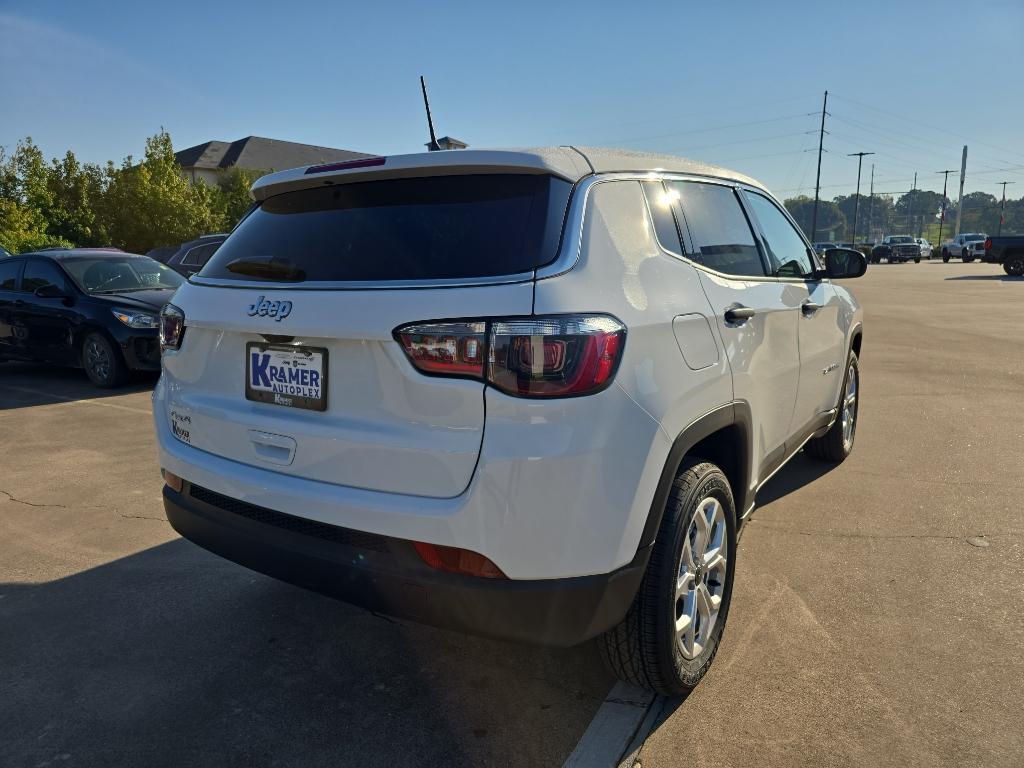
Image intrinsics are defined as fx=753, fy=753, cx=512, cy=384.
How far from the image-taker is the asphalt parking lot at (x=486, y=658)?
2.38 m

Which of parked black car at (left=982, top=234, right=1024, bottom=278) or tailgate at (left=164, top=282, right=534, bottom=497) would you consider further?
parked black car at (left=982, top=234, right=1024, bottom=278)

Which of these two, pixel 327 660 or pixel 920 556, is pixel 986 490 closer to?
pixel 920 556

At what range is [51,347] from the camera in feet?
28.2

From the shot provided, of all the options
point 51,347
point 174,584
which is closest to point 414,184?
point 174,584

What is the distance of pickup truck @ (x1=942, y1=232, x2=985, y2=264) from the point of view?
43.8 meters

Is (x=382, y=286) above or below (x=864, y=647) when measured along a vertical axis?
above

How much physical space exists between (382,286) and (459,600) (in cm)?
92

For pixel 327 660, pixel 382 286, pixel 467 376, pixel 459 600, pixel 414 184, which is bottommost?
pixel 327 660

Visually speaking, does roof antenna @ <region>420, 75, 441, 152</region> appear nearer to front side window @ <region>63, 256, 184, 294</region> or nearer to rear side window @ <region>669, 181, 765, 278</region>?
rear side window @ <region>669, 181, 765, 278</region>

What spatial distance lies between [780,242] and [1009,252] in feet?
103

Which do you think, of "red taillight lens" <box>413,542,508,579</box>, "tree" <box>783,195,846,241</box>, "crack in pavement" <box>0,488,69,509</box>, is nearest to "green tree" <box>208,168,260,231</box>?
"crack in pavement" <box>0,488,69,509</box>

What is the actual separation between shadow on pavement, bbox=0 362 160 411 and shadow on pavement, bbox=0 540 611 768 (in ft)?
16.4

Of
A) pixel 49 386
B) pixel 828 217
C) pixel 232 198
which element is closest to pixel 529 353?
pixel 49 386

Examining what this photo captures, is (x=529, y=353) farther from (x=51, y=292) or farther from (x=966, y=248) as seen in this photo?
(x=966, y=248)
